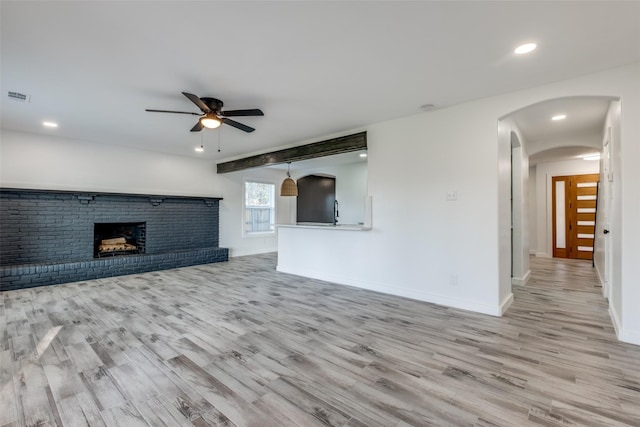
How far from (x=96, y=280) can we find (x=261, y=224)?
4190 millimetres

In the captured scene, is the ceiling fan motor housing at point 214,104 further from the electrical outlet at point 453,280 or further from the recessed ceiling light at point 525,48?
the electrical outlet at point 453,280

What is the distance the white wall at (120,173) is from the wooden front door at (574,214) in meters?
7.76

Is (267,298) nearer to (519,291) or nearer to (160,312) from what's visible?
(160,312)

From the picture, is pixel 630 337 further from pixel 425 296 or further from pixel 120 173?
pixel 120 173

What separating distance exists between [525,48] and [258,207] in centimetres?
714

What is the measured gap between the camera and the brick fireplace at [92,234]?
4691 mm

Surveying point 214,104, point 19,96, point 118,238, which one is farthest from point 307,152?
point 118,238

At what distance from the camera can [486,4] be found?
1848 mm

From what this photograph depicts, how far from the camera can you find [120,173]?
5898 millimetres

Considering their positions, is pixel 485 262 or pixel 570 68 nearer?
pixel 570 68

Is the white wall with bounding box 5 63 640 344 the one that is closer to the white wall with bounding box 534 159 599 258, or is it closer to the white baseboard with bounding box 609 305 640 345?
the white baseboard with bounding box 609 305 640 345

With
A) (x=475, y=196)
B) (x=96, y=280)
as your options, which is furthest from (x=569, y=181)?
(x=96, y=280)

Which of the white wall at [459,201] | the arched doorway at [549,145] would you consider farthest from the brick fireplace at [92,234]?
the arched doorway at [549,145]

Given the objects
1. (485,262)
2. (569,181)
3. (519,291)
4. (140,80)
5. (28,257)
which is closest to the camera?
(140,80)
